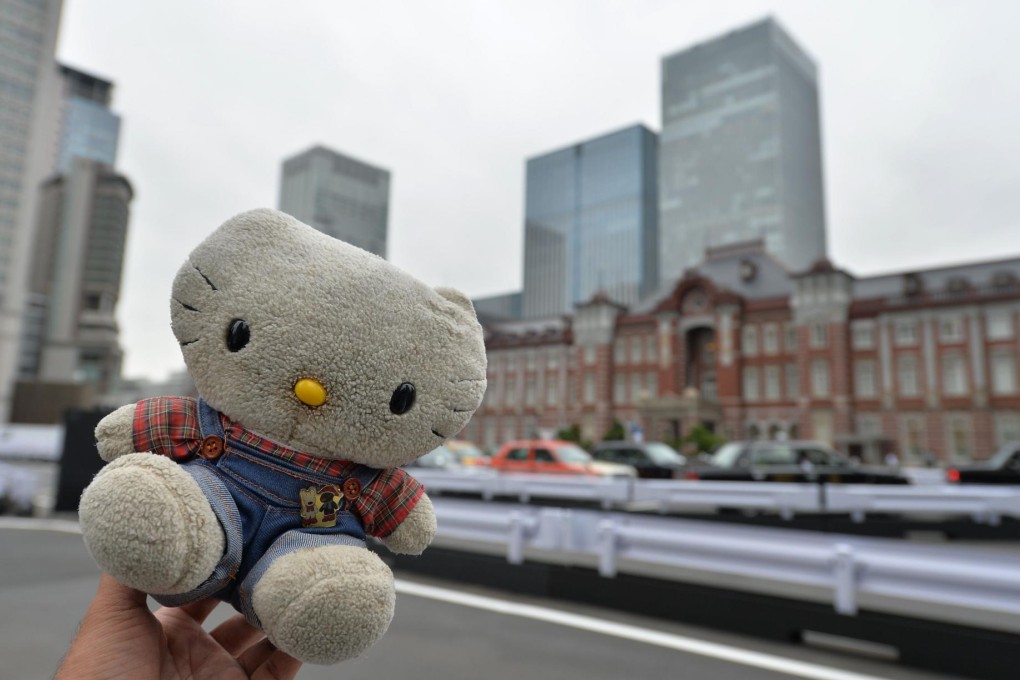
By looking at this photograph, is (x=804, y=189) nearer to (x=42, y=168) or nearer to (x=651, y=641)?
(x=42, y=168)

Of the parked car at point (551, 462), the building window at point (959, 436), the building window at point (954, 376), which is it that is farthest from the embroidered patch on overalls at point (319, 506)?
the building window at point (959, 436)

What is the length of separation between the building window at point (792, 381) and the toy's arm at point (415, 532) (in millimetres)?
50874

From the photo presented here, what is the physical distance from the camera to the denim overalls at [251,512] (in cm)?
136

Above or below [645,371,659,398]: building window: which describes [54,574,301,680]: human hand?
below

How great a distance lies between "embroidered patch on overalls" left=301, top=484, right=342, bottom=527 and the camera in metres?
1.46

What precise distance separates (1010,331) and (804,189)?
3508 inches

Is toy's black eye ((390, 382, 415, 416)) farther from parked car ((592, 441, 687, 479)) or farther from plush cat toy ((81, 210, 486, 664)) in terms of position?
parked car ((592, 441, 687, 479))

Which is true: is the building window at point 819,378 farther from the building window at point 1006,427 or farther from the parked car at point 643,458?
the parked car at point 643,458

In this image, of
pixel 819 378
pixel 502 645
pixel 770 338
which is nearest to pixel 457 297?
pixel 502 645

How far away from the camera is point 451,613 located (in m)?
5.62

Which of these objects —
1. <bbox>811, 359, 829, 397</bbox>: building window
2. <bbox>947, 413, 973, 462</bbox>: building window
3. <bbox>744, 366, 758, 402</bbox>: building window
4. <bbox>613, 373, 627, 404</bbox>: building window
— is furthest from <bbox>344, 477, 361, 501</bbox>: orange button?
<bbox>613, 373, 627, 404</bbox>: building window

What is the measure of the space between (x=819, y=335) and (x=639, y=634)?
1850 inches

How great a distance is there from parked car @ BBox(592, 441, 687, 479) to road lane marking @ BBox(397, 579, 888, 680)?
1199 centimetres

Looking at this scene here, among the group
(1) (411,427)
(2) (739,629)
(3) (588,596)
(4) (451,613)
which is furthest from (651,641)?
(1) (411,427)
